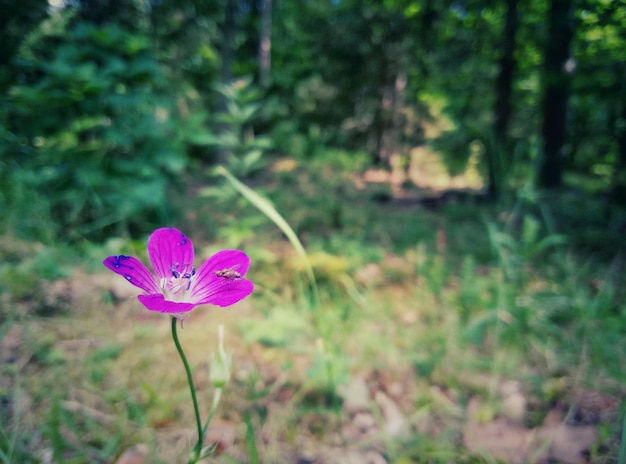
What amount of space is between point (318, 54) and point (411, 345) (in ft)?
26.7

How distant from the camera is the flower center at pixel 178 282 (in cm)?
83

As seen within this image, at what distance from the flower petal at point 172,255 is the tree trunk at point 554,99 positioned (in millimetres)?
3209

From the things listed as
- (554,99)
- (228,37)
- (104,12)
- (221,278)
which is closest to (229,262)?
(221,278)

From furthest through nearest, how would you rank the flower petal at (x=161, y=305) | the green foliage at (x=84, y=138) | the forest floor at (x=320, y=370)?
the green foliage at (x=84, y=138), the forest floor at (x=320, y=370), the flower petal at (x=161, y=305)

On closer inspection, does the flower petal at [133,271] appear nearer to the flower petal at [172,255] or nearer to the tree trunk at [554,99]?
the flower petal at [172,255]

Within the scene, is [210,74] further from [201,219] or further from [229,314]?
[229,314]

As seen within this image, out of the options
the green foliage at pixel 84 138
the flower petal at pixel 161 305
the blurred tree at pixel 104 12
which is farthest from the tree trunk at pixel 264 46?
the flower petal at pixel 161 305

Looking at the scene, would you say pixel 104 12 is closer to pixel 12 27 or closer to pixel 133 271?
pixel 12 27

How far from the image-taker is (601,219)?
13.6ft

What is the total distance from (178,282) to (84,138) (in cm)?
286

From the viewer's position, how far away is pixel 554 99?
4.91 m

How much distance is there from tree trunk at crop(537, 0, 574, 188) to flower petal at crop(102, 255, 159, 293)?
3.32 metres

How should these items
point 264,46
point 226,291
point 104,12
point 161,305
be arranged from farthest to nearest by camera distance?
point 264,46 → point 104,12 → point 226,291 → point 161,305

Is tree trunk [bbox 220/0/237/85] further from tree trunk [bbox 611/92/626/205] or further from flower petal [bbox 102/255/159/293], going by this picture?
flower petal [bbox 102/255/159/293]
